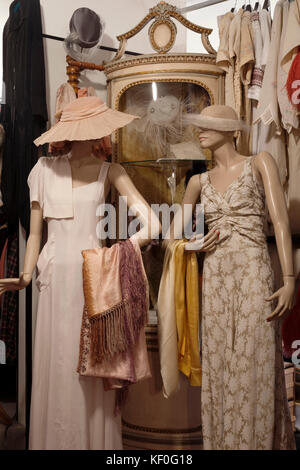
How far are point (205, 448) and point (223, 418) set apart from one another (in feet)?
0.58

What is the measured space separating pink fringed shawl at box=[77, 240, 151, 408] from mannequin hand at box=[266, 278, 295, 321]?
59 cm

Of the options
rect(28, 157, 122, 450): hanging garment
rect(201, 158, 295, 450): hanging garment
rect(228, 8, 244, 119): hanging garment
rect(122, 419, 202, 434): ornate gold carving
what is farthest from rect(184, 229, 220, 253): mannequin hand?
rect(122, 419, 202, 434): ornate gold carving

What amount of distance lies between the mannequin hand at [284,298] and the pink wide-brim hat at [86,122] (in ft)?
3.47

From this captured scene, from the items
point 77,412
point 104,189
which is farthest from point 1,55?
point 77,412

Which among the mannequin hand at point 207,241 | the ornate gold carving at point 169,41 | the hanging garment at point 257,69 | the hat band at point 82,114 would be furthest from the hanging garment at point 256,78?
the hat band at point 82,114

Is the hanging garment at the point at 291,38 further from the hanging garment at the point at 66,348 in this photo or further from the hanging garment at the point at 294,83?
the hanging garment at the point at 66,348

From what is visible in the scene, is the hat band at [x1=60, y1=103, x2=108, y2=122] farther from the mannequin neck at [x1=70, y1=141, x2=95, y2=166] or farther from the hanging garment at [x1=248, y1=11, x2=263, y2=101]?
the hanging garment at [x1=248, y1=11, x2=263, y2=101]

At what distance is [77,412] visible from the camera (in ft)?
8.41

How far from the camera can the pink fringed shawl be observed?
2459 mm

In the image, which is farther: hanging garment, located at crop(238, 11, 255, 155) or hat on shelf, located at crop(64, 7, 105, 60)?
hat on shelf, located at crop(64, 7, 105, 60)

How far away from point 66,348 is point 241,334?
0.80m

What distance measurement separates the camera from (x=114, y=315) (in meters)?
2.46

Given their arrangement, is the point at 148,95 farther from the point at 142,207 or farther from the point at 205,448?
the point at 205,448

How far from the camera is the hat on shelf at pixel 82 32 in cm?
324
